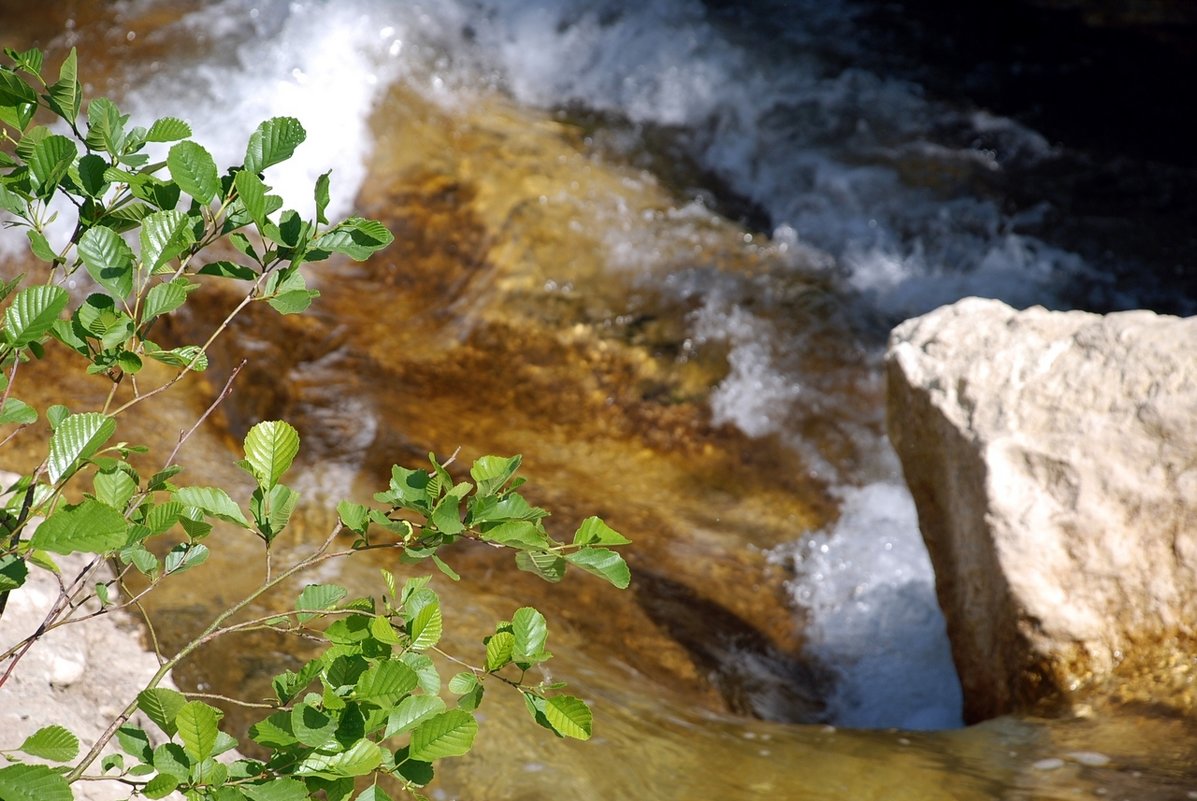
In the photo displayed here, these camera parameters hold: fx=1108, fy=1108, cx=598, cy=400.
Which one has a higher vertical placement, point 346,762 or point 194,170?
point 194,170

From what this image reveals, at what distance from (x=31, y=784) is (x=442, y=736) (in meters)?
0.37

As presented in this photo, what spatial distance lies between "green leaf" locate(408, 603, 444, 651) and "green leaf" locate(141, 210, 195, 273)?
1.62 ft

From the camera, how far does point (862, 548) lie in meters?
4.27

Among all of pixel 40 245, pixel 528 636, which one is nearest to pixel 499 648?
pixel 528 636

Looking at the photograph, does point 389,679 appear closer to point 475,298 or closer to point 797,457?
point 797,457

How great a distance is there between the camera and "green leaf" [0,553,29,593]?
1092mm

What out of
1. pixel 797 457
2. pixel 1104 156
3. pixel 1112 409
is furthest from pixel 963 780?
pixel 1104 156

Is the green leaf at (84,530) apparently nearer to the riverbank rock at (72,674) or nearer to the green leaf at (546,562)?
the green leaf at (546,562)

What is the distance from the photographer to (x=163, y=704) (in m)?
1.19

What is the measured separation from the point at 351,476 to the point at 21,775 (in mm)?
3103

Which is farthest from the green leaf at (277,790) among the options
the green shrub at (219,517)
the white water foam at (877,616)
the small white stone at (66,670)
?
the white water foam at (877,616)

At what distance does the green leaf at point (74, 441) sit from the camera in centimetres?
112

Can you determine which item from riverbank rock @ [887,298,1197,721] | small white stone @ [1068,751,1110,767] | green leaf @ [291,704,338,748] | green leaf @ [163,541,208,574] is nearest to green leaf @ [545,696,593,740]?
Result: green leaf @ [291,704,338,748]

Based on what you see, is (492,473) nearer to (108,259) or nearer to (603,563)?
(603,563)
